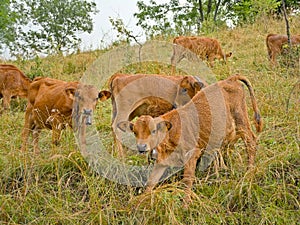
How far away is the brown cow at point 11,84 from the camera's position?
971cm

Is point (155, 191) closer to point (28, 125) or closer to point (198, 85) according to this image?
point (198, 85)

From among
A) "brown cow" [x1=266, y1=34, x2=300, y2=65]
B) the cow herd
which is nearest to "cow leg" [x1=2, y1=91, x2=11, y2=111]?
the cow herd

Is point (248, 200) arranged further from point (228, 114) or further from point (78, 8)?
point (78, 8)

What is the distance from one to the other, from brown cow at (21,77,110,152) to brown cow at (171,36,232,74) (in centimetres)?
474

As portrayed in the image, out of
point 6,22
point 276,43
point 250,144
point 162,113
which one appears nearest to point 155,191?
point 250,144

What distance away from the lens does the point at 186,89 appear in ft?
22.5

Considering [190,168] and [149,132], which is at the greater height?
[149,132]

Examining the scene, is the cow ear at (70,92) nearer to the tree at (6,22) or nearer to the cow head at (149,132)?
the cow head at (149,132)

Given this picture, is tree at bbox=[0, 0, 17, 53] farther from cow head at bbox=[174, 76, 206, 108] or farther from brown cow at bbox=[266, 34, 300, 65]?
cow head at bbox=[174, 76, 206, 108]

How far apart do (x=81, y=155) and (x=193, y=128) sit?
1444mm

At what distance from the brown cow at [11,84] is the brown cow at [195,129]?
17.7ft

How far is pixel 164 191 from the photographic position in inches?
174

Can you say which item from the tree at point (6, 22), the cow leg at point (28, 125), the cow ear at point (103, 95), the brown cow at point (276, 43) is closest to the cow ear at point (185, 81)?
the cow ear at point (103, 95)

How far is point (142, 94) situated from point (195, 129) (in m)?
1.79
